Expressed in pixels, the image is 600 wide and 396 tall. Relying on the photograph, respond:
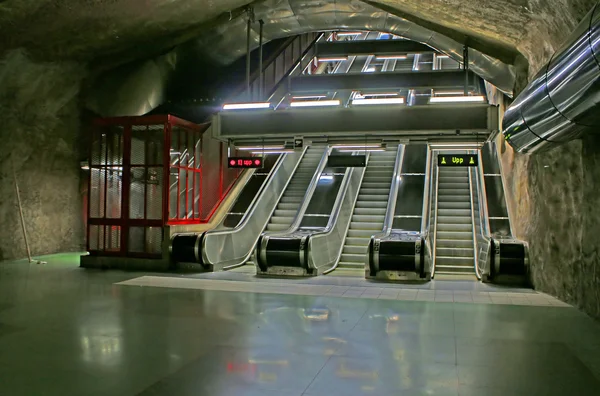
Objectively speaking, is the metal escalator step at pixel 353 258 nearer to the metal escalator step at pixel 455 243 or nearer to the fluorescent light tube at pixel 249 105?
the metal escalator step at pixel 455 243

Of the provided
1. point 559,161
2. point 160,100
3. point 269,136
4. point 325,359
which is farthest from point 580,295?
point 160,100

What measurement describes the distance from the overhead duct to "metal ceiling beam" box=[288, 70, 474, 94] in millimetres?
12170

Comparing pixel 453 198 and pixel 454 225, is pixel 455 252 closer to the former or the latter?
pixel 454 225

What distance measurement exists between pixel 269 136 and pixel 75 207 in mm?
6111

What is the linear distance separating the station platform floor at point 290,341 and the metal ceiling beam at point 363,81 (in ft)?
37.3

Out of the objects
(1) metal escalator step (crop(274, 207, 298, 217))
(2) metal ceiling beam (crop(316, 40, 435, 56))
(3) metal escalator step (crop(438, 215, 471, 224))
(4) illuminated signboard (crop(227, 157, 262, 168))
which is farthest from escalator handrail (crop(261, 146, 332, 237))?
(2) metal ceiling beam (crop(316, 40, 435, 56))

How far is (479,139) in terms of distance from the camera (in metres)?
10.3

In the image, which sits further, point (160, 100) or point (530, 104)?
point (160, 100)

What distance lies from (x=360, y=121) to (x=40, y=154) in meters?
7.93

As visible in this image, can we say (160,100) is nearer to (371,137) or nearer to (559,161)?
(371,137)

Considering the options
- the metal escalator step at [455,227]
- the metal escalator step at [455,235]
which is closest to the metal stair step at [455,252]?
the metal escalator step at [455,235]

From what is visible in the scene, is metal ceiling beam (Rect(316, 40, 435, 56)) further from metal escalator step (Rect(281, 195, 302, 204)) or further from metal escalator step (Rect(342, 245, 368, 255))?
metal escalator step (Rect(342, 245, 368, 255))

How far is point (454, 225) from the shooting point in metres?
11.5

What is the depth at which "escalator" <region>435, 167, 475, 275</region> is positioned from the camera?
1036 centimetres
